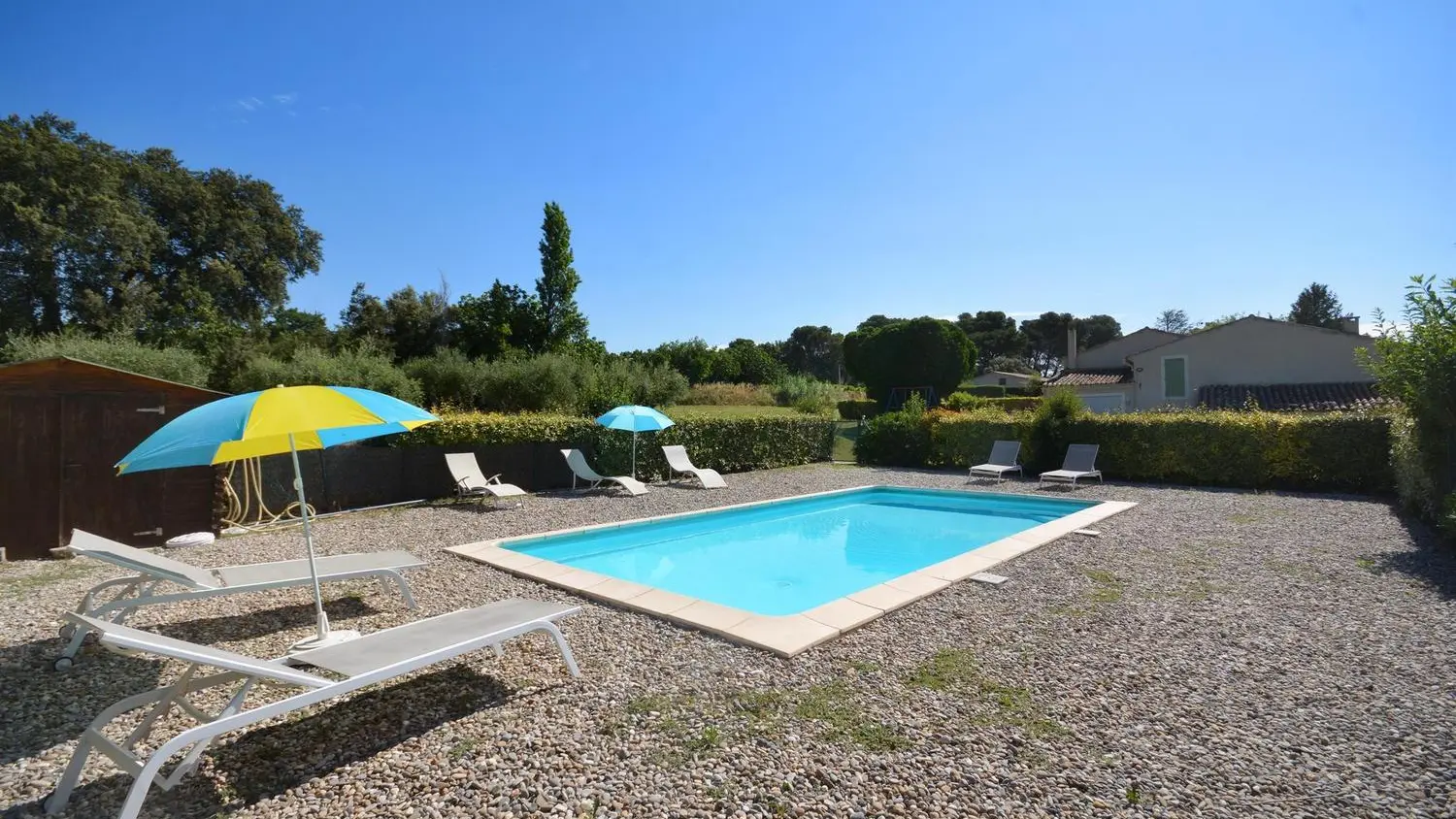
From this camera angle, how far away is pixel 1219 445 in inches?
504

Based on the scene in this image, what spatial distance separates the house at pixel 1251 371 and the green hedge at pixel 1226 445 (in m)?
9.94

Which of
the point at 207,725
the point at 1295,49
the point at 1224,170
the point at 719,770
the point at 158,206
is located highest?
the point at 158,206

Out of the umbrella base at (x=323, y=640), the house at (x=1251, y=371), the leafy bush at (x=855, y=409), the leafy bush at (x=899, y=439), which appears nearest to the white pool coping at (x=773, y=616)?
the umbrella base at (x=323, y=640)

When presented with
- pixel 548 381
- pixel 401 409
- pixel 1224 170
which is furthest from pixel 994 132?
pixel 548 381

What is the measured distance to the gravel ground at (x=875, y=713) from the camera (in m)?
2.63

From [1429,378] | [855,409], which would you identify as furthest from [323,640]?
[855,409]

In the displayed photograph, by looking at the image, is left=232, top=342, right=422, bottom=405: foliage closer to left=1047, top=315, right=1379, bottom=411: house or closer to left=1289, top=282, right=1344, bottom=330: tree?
left=1047, top=315, right=1379, bottom=411: house

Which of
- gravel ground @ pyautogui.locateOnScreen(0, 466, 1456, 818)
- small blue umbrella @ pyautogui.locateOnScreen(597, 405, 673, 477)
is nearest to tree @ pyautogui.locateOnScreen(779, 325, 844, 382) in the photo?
small blue umbrella @ pyautogui.locateOnScreen(597, 405, 673, 477)

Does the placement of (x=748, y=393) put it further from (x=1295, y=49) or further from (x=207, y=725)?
(x=207, y=725)

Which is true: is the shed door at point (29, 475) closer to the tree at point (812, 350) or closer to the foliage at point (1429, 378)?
the foliage at point (1429, 378)

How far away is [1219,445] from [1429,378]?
5905 millimetres

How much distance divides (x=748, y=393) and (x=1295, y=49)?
27.4 m

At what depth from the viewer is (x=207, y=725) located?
8.04ft

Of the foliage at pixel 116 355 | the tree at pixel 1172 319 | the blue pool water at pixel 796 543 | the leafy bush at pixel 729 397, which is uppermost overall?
the tree at pixel 1172 319
